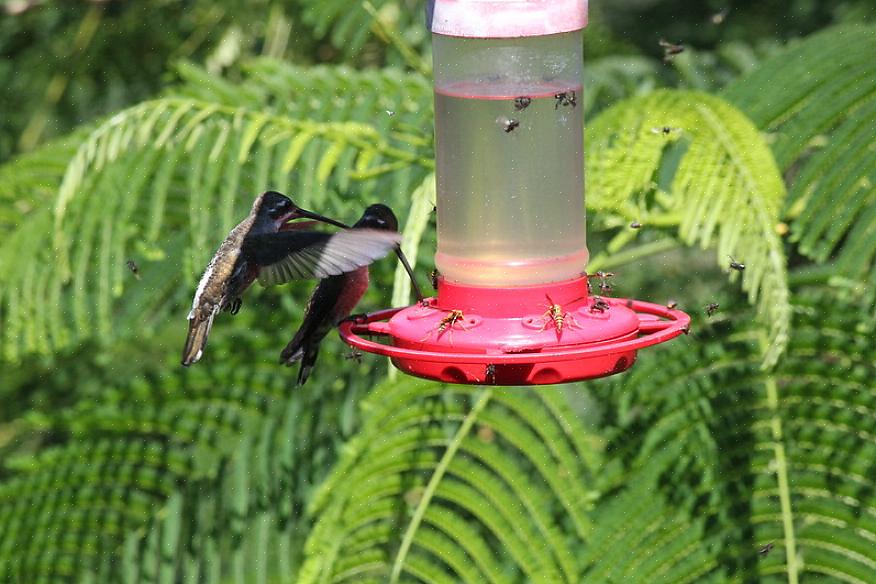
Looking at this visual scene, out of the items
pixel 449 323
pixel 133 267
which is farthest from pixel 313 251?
pixel 133 267

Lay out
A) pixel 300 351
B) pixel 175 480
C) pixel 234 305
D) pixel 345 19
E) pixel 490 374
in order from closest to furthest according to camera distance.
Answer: pixel 490 374
pixel 300 351
pixel 234 305
pixel 175 480
pixel 345 19

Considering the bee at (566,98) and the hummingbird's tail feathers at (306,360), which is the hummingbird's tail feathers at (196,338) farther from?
the bee at (566,98)

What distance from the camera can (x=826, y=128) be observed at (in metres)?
4.36

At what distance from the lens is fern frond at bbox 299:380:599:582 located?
4078mm

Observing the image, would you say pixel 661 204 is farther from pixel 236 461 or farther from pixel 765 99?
pixel 236 461

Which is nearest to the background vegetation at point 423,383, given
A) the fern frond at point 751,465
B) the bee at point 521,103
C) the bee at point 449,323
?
the fern frond at point 751,465

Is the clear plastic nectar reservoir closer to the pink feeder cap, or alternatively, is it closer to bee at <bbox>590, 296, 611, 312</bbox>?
bee at <bbox>590, 296, 611, 312</bbox>

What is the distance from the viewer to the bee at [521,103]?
3539mm

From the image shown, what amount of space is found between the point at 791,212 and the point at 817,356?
1.45 ft

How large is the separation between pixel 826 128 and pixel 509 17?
1.47 m

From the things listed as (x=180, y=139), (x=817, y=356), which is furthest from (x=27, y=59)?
(x=817, y=356)

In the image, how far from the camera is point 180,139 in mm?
4613

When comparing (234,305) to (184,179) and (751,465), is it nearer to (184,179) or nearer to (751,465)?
(184,179)

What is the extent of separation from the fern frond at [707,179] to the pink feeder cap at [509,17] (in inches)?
24.8
